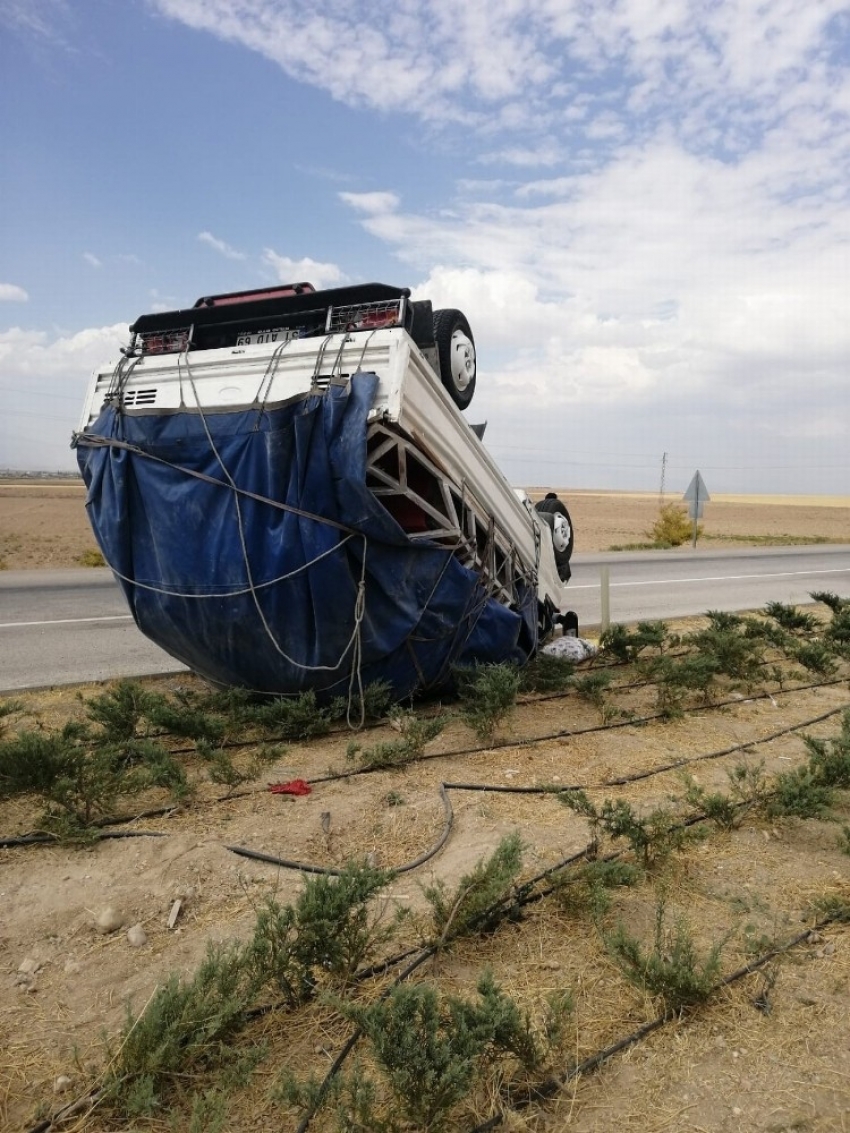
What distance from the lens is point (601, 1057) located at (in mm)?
2545

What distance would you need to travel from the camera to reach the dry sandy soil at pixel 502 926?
95.9 inches

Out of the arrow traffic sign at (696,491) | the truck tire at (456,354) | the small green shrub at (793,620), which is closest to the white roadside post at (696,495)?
the arrow traffic sign at (696,491)

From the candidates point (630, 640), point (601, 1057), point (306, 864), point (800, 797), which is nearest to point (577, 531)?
point (630, 640)

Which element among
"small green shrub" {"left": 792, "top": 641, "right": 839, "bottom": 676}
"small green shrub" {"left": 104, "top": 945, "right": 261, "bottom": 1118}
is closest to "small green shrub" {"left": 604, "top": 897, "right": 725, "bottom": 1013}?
"small green shrub" {"left": 104, "top": 945, "right": 261, "bottom": 1118}

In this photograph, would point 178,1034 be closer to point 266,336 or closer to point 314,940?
point 314,940

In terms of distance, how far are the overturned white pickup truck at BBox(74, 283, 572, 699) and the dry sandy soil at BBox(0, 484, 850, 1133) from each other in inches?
29.4

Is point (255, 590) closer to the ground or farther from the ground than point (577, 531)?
farther from the ground

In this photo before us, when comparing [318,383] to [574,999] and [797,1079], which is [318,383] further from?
[797,1079]

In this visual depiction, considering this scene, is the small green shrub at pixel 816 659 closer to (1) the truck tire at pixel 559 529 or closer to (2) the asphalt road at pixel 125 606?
(1) the truck tire at pixel 559 529

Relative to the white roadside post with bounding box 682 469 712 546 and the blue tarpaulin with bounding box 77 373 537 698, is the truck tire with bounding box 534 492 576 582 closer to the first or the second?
the blue tarpaulin with bounding box 77 373 537 698

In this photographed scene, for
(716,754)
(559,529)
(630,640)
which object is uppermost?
(559,529)

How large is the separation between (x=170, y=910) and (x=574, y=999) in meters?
1.64

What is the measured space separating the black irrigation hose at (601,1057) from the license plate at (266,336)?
449cm

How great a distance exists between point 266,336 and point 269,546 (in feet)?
5.19
